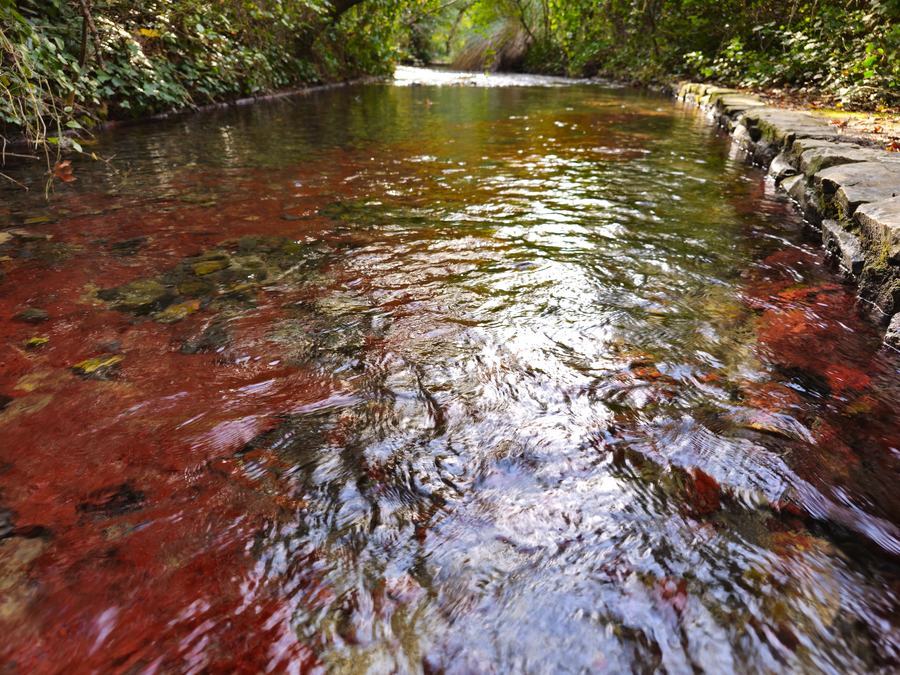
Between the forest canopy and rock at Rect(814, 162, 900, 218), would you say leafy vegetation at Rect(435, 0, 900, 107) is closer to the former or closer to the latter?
the forest canopy

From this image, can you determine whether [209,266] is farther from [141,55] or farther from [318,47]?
[318,47]

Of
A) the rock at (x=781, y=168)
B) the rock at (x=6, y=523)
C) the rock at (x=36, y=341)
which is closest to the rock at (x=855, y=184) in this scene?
the rock at (x=781, y=168)

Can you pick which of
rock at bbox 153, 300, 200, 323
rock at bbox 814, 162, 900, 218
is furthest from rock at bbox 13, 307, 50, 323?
rock at bbox 814, 162, 900, 218

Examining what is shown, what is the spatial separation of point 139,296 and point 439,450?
178cm

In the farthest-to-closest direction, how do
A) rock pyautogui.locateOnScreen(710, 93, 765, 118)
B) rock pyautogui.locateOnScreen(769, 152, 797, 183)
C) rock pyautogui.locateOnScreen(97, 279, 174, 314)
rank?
rock pyautogui.locateOnScreen(710, 93, 765, 118) < rock pyautogui.locateOnScreen(769, 152, 797, 183) < rock pyautogui.locateOnScreen(97, 279, 174, 314)

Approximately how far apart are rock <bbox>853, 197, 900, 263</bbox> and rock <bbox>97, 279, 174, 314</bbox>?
324cm

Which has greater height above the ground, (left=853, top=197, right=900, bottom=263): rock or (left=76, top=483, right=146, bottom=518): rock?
(left=853, top=197, right=900, bottom=263): rock

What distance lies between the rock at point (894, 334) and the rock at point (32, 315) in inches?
140

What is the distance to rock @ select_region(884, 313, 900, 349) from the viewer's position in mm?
2102

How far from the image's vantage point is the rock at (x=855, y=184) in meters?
2.80

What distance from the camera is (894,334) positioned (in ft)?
6.95

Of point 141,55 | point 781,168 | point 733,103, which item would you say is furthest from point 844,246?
point 141,55

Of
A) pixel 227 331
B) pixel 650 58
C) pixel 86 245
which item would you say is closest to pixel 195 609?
pixel 227 331

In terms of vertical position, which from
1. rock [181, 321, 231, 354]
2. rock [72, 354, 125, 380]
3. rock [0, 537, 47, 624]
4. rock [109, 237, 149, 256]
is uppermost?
rock [0, 537, 47, 624]
